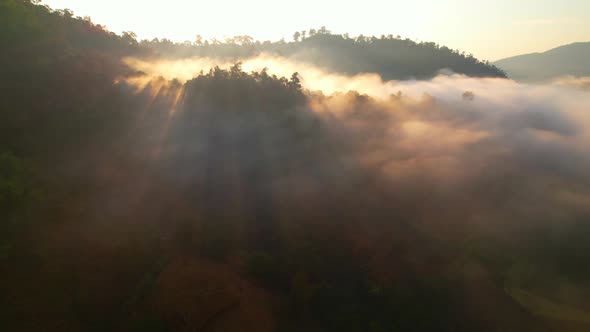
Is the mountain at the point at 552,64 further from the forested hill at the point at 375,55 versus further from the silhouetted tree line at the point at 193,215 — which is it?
the silhouetted tree line at the point at 193,215

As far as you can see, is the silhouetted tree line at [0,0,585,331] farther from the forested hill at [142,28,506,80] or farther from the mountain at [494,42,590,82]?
the mountain at [494,42,590,82]

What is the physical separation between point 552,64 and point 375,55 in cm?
11285

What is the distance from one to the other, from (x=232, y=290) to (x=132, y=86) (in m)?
15.1

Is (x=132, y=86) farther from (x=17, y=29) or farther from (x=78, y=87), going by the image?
(x=17, y=29)

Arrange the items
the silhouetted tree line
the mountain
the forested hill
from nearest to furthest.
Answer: the silhouetted tree line → the forested hill → the mountain

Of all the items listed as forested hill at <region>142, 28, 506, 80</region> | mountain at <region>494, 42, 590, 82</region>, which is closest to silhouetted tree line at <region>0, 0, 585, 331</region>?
forested hill at <region>142, 28, 506, 80</region>

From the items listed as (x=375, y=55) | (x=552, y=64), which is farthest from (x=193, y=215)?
(x=552, y=64)

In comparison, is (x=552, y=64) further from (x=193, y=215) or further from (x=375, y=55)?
(x=193, y=215)

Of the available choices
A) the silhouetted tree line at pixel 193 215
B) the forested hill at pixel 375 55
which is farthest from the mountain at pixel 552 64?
the silhouetted tree line at pixel 193 215

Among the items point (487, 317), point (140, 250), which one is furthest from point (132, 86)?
point (487, 317)

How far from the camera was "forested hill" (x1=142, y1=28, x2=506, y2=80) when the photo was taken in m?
75.1

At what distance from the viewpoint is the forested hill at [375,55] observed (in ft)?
246

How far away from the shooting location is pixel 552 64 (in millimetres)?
149375

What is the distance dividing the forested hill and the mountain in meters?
62.5
